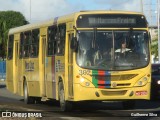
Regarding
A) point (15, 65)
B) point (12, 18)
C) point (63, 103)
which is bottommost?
point (63, 103)

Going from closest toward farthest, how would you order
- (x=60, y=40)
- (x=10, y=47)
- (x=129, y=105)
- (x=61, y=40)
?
1. (x=61, y=40)
2. (x=60, y=40)
3. (x=129, y=105)
4. (x=10, y=47)

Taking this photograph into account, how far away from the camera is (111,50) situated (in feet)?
59.3

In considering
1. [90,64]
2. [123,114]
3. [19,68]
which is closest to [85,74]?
[90,64]

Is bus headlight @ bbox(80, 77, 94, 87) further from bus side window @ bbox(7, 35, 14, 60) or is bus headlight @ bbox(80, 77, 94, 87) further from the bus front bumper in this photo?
bus side window @ bbox(7, 35, 14, 60)

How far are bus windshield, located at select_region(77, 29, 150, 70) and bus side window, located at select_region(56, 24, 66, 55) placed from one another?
3.92 ft

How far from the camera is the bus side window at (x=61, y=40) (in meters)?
19.1

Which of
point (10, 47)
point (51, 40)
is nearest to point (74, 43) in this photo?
point (51, 40)

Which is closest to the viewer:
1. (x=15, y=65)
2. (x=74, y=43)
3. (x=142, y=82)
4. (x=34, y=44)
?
(x=74, y=43)

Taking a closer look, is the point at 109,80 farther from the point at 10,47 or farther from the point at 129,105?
the point at 10,47

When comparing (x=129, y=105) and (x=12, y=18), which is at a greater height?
(x=12, y=18)

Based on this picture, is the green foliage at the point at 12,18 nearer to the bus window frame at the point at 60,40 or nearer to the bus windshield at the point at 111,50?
the bus window frame at the point at 60,40

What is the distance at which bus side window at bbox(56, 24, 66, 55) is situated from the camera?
1908cm

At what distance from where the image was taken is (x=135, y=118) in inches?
624

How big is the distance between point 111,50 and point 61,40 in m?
2.00
